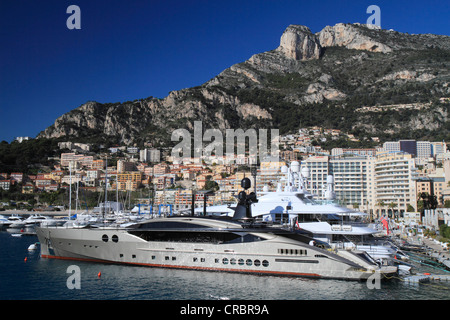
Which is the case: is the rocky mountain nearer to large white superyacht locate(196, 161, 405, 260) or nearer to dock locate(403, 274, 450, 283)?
large white superyacht locate(196, 161, 405, 260)

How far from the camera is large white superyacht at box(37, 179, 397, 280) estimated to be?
67.5 ft

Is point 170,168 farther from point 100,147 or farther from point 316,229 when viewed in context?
point 316,229

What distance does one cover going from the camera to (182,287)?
1914cm

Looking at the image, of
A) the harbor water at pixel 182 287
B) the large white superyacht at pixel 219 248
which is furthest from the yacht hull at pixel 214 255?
the harbor water at pixel 182 287

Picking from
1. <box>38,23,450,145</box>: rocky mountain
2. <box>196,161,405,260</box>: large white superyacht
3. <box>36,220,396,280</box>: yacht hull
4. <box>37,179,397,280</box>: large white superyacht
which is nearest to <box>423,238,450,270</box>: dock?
<box>196,161,405,260</box>: large white superyacht

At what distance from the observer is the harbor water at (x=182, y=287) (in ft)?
58.3

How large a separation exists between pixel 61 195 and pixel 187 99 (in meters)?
68.8

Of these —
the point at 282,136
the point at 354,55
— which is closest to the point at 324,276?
the point at 282,136

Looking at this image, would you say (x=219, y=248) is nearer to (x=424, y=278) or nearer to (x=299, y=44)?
(x=424, y=278)

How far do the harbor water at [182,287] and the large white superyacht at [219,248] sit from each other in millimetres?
539

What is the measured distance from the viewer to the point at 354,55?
170m

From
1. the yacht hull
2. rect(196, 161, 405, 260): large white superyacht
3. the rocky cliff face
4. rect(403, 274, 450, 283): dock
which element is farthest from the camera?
the rocky cliff face

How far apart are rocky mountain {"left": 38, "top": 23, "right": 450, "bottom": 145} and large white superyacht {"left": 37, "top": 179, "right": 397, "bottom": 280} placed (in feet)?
374

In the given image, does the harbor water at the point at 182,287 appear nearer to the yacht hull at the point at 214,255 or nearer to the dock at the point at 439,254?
the yacht hull at the point at 214,255
